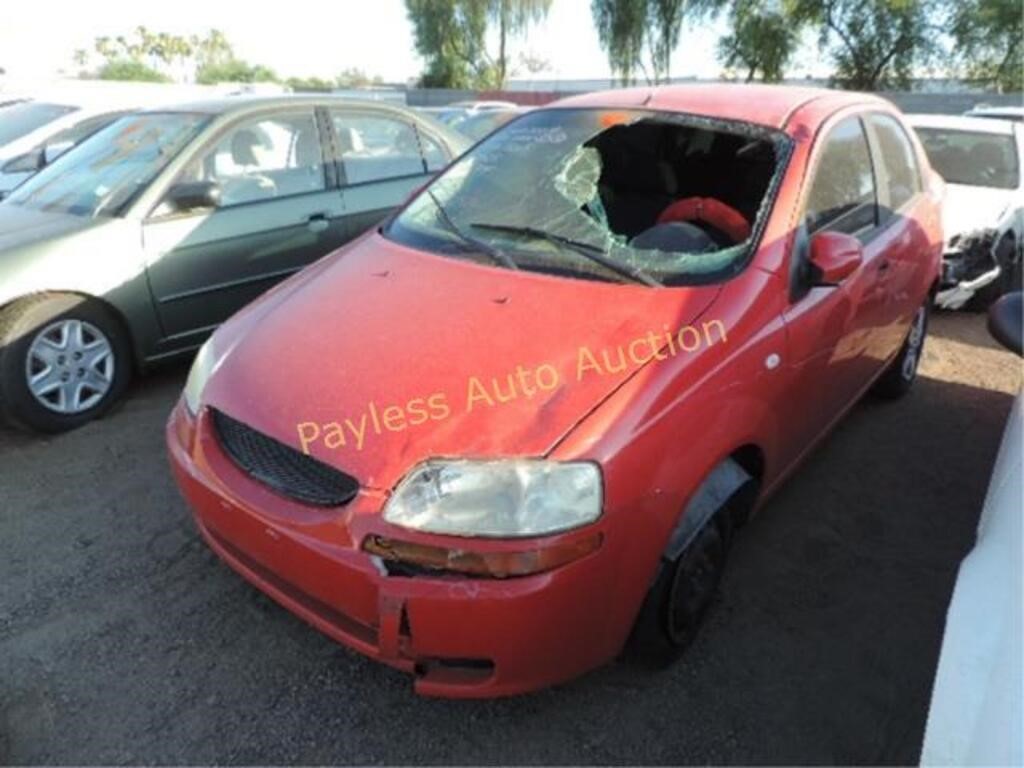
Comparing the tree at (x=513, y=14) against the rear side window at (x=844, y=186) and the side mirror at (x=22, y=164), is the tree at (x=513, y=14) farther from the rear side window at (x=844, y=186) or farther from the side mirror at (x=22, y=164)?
the rear side window at (x=844, y=186)

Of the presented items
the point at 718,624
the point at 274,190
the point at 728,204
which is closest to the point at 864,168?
the point at 728,204

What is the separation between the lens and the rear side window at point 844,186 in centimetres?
271

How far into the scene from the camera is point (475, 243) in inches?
107

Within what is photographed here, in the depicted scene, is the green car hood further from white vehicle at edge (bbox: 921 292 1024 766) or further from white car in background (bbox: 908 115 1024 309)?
white car in background (bbox: 908 115 1024 309)

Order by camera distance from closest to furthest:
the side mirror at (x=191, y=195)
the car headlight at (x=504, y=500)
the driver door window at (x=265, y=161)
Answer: the car headlight at (x=504, y=500)
the side mirror at (x=191, y=195)
the driver door window at (x=265, y=161)

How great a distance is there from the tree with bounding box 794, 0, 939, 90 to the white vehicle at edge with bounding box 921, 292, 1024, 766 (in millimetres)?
26541

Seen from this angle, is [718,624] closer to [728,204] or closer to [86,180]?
[728,204]

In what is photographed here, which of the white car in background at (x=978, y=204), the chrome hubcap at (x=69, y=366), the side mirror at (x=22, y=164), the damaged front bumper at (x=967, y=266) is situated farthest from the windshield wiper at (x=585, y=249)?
the side mirror at (x=22, y=164)

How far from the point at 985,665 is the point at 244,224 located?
12.8 feet

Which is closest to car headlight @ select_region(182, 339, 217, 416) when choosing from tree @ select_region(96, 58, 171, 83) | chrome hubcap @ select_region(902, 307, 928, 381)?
chrome hubcap @ select_region(902, 307, 928, 381)

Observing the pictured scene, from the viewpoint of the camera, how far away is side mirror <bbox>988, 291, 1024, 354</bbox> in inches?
72.3

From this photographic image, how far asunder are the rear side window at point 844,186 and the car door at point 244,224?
2.79m

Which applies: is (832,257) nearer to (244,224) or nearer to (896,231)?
(896,231)

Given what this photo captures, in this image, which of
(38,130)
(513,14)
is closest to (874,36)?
(513,14)
